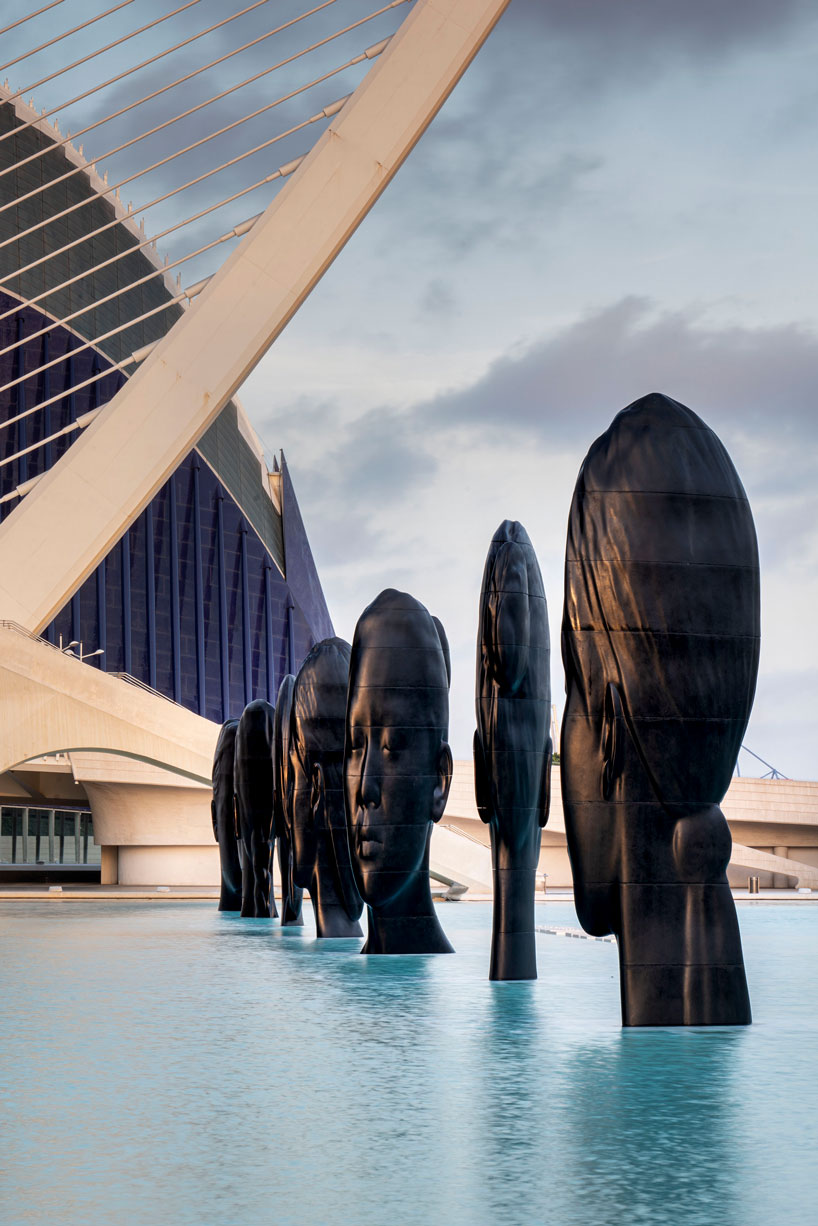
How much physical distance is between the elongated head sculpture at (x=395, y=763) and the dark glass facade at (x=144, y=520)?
42.3 m

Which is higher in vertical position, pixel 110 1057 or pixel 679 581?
pixel 679 581

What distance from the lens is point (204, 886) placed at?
36750 millimetres

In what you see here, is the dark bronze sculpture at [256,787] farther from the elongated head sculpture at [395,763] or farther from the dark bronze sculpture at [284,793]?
the elongated head sculpture at [395,763]

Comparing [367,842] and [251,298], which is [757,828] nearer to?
[251,298]

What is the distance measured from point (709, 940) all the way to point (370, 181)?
2237 cm

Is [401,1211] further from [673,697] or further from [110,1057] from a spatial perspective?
[673,697]

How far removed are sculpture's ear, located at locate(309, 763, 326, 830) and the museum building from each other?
3935 cm

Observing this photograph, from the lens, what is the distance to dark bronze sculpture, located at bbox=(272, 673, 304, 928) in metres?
16.2

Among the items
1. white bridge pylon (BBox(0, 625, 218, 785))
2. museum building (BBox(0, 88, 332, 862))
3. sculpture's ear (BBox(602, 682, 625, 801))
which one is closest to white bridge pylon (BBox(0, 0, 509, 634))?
white bridge pylon (BBox(0, 625, 218, 785))

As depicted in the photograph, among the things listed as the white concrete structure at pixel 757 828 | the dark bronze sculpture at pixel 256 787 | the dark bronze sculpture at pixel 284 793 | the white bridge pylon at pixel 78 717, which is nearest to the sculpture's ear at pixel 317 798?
the dark bronze sculpture at pixel 284 793

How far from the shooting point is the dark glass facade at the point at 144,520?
55.2 meters

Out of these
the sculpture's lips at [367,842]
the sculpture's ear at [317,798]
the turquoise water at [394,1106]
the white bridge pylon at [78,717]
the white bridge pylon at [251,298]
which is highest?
the white bridge pylon at [251,298]

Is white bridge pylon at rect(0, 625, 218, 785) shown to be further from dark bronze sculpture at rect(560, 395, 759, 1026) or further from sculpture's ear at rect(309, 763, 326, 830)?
dark bronze sculpture at rect(560, 395, 759, 1026)

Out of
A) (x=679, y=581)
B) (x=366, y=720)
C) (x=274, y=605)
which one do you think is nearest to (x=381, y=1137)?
(x=679, y=581)
